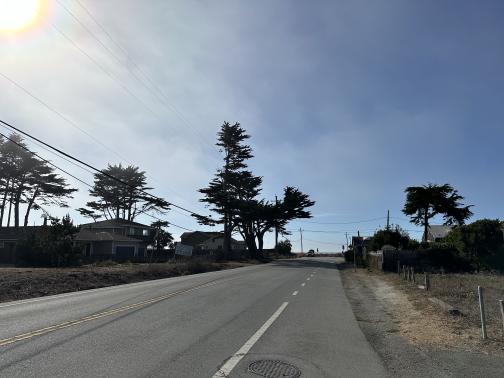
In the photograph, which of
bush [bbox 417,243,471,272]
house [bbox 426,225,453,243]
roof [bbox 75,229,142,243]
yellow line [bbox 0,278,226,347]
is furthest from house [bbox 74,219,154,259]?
house [bbox 426,225,453,243]

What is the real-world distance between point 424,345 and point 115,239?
55.4 meters

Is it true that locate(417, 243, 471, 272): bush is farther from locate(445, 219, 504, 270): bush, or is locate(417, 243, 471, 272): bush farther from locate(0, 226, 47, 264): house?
locate(0, 226, 47, 264): house

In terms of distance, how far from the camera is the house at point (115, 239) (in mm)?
59625

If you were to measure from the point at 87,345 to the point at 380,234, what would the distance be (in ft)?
158

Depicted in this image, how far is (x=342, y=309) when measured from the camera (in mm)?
14727

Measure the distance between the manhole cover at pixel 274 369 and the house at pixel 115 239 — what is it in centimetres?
4922

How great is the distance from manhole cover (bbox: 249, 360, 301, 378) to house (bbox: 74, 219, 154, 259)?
1938 inches

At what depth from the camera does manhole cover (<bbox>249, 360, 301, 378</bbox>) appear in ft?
22.0

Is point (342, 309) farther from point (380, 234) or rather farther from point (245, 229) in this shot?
point (245, 229)

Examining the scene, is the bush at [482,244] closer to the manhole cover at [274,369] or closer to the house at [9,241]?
the manhole cover at [274,369]

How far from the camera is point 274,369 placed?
7.02 m

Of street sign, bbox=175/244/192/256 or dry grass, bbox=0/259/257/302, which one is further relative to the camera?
street sign, bbox=175/244/192/256

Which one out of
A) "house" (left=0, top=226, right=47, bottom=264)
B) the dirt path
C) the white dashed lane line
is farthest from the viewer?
"house" (left=0, top=226, right=47, bottom=264)

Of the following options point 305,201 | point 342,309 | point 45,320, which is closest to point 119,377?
point 45,320
